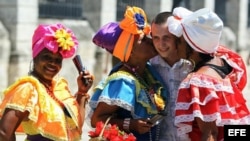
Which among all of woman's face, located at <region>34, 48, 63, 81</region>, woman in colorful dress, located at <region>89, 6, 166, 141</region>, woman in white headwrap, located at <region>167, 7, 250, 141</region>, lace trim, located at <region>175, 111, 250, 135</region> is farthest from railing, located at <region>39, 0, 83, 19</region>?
lace trim, located at <region>175, 111, 250, 135</region>

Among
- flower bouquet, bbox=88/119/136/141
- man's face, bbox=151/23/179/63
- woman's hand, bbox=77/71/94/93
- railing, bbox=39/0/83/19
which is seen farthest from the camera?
railing, bbox=39/0/83/19

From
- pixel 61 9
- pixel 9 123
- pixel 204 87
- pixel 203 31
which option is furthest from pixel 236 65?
pixel 61 9

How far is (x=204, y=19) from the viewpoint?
3.87 m

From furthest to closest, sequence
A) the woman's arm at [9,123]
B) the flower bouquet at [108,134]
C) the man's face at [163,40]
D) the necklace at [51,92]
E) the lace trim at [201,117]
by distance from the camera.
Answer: the necklace at [51,92]
the man's face at [163,40]
the woman's arm at [9,123]
the flower bouquet at [108,134]
the lace trim at [201,117]

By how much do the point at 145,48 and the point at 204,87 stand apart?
69 centimetres

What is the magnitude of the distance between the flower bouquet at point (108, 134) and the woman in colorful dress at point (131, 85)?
0.15 meters

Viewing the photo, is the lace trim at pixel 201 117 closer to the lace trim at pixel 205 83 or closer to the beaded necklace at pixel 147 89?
the lace trim at pixel 205 83

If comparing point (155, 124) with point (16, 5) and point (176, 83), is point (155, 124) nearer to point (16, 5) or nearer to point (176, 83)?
point (176, 83)

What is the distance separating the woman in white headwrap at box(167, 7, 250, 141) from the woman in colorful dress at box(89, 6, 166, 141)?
29 centimetres

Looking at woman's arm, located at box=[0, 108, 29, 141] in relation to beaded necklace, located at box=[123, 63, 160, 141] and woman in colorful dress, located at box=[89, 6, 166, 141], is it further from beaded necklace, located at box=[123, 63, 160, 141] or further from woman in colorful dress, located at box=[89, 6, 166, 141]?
beaded necklace, located at box=[123, 63, 160, 141]

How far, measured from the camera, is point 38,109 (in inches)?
161

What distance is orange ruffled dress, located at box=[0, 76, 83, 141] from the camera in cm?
403

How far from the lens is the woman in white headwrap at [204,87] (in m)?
3.69

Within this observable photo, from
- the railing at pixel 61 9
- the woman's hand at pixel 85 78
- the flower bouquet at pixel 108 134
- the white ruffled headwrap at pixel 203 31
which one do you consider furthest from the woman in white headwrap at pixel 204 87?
the railing at pixel 61 9
